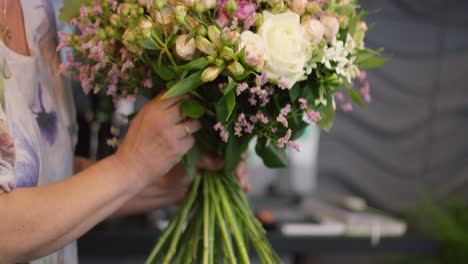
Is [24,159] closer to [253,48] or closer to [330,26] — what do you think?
[253,48]

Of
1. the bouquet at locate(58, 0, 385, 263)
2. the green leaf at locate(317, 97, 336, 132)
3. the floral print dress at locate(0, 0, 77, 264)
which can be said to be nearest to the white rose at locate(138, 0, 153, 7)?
the bouquet at locate(58, 0, 385, 263)

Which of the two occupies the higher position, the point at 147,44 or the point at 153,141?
the point at 147,44

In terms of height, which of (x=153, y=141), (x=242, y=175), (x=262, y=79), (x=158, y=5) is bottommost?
(x=242, y=175)

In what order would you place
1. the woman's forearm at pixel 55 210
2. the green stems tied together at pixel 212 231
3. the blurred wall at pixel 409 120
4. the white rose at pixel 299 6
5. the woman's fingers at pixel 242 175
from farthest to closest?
the blurred wall at pixel 409 120 < the woman's fingers at pixel 242 175 < the green stems tied together at pixel 212 231 < the white rose at pixel 299 6 < the woman's forearm at pixel 55 210

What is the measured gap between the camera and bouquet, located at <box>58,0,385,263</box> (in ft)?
2.60

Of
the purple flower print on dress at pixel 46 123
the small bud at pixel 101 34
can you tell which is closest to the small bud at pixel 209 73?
the small bud at pixel 101 34

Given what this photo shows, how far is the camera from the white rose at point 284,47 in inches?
31.1

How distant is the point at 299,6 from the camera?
2.75 ft

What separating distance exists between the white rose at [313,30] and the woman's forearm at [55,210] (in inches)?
13.9

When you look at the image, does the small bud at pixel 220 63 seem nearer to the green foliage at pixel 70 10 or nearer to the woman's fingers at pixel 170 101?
the woman's fingers at pixel 170 101

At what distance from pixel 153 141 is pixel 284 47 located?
0.84 ft

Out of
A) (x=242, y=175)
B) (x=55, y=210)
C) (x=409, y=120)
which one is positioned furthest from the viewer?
(x=409, y=120)

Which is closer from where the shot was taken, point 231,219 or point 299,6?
point 299,6

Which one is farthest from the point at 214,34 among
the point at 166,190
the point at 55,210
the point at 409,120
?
the point at 409,120
